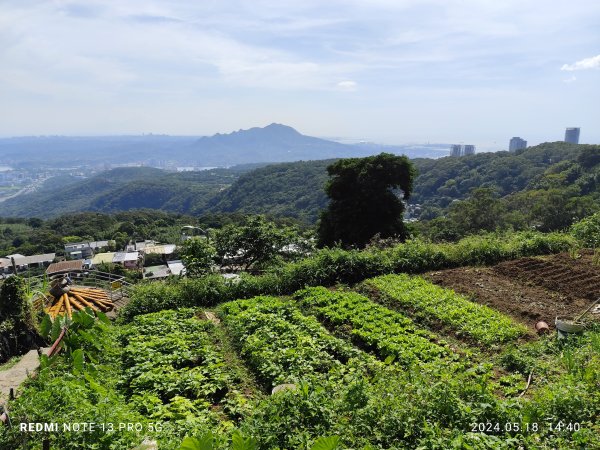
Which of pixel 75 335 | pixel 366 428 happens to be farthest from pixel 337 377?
pixel 75 335

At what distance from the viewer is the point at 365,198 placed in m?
25.4

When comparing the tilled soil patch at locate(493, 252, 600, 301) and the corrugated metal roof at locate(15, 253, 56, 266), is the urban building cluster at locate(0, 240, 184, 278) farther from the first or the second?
the tilled soil patch at locate(493, 252, 600, 301)

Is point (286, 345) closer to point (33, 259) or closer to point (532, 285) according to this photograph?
point (532, 285)

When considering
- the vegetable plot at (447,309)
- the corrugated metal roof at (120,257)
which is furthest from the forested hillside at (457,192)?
the corrugated metal roof at (120,257)

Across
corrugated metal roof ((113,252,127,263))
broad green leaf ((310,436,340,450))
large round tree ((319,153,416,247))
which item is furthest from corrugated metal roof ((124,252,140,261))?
broad green leaf ((310,436,340,450))

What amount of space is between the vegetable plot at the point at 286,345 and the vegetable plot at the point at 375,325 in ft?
1.82

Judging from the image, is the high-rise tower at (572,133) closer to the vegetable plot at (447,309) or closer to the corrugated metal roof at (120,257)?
the corrugated metal roof at (120,257)

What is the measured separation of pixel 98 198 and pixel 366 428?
21118cm

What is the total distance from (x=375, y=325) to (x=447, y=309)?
85.1 inches

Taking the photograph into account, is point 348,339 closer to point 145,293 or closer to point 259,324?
point 259,324

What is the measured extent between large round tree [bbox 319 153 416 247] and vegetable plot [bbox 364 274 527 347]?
482 inches

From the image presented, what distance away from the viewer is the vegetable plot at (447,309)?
8414 mm

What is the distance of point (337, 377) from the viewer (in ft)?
20.5

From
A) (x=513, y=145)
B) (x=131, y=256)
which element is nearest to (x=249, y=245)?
(x=131, y=256)
